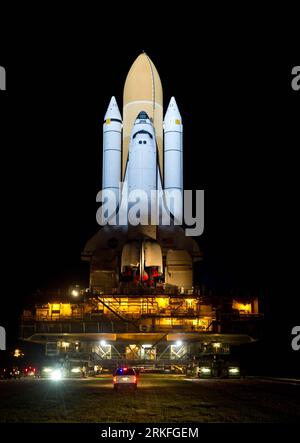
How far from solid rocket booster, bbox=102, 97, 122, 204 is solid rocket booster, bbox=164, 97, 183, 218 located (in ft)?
13.7

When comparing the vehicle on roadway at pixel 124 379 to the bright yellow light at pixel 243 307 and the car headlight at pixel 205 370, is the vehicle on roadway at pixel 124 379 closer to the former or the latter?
the car headlight at pixel 205 370

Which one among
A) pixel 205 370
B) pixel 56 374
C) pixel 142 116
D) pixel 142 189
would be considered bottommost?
pixel 56 374

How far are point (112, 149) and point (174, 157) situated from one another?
5519mm

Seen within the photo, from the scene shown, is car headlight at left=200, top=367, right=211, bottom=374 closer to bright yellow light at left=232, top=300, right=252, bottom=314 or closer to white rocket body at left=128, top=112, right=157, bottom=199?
bright yellow light at left=232, top=300, right=252, bottom=314

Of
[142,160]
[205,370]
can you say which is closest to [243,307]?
[205,370]

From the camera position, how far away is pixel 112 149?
53.0 metres

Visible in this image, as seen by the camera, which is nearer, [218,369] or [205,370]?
[218,369]

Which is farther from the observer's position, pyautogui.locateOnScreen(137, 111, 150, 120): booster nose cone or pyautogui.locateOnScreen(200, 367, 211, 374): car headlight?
pyautogui.locateOnScreen(137, 111, 150, 120): booster nose cone

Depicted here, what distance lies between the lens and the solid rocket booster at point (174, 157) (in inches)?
2034

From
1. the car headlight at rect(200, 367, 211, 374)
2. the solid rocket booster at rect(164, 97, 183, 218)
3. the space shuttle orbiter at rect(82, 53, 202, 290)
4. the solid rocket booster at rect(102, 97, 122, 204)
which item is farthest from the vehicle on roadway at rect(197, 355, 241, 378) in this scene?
the solid rocket booster at rect(102, 97, 122, 204)

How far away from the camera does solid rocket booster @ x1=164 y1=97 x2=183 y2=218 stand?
5166cm

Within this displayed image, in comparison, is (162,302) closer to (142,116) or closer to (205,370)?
(205,370)

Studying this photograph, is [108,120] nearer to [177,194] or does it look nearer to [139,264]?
[177,194]
